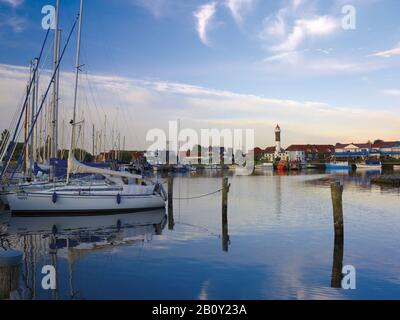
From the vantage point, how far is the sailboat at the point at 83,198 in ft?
88.4

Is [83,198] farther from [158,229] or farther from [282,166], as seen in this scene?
[282,166]

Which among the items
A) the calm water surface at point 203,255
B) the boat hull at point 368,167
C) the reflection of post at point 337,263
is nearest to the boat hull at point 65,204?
the calm water surface at point 203,255

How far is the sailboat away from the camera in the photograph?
26.9 m

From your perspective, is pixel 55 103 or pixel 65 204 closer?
pixel 65 204

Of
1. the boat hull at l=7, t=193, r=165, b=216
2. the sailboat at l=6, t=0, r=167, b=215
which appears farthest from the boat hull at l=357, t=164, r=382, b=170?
the boat hull at l=7, t=193, r=165, b=216

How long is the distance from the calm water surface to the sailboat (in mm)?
858

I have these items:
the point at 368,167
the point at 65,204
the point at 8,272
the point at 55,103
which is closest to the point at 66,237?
the point at 65,204

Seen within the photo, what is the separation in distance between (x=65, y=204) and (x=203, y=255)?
1332 cm

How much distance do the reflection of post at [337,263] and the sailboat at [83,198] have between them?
15015 millimetres

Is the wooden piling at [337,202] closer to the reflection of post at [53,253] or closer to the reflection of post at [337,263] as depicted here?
the reflection of post at [337,263]

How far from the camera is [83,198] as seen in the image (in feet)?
90.4
